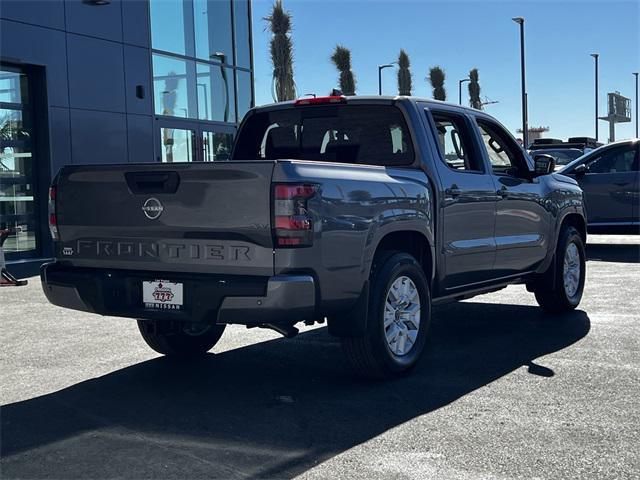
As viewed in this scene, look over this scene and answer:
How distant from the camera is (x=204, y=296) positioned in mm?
4859

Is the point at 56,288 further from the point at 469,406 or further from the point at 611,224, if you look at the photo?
the point at 611,224

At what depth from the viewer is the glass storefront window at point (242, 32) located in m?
21.9

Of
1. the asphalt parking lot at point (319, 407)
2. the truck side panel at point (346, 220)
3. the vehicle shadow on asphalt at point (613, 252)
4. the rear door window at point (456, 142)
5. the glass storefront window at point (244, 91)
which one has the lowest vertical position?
the asphalt parking lot at point (319, 407)

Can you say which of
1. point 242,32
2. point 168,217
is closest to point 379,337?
point 168,217

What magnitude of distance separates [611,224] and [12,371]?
36.0ft

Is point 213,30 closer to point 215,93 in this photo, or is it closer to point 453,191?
point 215,93

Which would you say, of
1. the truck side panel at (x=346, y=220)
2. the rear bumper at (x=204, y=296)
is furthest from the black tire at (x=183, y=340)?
the truck side panel at (x=346, y=220)

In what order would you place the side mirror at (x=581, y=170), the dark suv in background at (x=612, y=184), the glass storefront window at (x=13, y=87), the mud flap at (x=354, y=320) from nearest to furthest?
the mud flap at (x=354, y=320), the dark suv in background at (x=612, y=184), the side mirror at (x=581, y=170), the glass storefront window at (x=13, y=87)

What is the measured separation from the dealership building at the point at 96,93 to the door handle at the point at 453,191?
9742 millimetres

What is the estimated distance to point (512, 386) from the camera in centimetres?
539

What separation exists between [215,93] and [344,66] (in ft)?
66.4

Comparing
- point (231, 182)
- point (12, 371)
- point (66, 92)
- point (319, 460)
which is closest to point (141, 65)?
point (66, 92)

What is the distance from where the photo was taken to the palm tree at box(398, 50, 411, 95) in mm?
49062

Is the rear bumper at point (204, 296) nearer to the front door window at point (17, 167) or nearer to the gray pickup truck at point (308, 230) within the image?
the gray pickup truck at point (308, 230)
